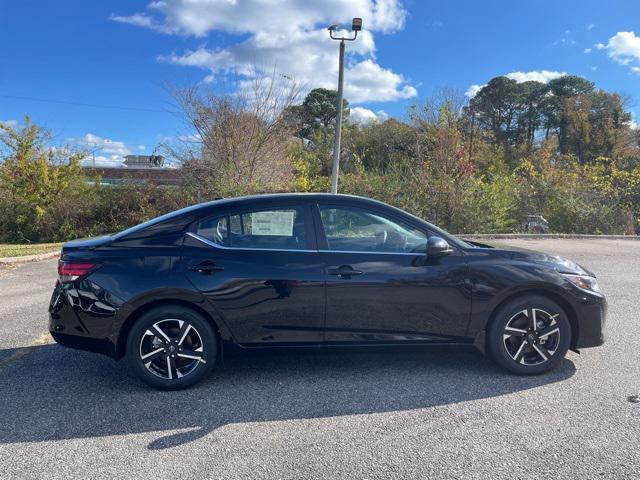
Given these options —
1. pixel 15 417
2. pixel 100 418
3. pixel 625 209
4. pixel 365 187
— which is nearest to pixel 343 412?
pixel 100 418

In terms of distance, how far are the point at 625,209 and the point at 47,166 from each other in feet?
68.3

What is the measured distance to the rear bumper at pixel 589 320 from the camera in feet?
12.9

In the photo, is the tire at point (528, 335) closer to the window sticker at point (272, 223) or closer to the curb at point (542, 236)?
the window sticker at point (272, 223)

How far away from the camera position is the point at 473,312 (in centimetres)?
387

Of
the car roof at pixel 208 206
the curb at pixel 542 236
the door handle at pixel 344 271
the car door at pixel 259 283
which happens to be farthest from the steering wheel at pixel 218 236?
the curb at pixel 542 236

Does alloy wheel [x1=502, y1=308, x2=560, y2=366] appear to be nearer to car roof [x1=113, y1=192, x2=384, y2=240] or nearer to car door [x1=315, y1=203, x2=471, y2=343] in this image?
car door [x1=315, y1=203, x2=471, y2=343]

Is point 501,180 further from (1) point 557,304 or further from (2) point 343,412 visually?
(2) point 343,412

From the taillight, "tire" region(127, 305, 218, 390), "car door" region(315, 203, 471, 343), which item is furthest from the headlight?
the taillight

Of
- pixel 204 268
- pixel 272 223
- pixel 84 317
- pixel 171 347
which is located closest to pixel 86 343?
Result: pixel 84 317

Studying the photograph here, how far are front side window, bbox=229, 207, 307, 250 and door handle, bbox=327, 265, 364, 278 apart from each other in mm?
319

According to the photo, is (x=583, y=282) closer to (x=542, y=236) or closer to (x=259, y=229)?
(x=259, y=229)

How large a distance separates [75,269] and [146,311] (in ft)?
2.13

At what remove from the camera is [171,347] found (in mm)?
3719

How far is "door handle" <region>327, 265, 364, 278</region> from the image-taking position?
375cm
